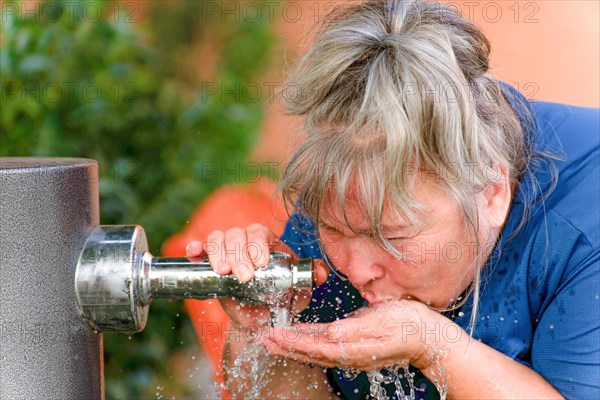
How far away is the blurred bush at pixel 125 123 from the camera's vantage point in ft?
7.82

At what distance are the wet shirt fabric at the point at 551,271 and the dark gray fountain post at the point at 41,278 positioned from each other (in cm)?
59

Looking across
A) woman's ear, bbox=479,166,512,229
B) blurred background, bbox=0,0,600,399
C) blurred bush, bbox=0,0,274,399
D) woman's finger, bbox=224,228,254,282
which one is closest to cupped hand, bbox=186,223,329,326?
woman's finger, bbox=224,228,254,282

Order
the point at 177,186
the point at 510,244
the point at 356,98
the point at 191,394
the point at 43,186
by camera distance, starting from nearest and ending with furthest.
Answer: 1. the point at 43,186
2. the point at 356,98
3. the point at 510,244
4. the point at 177,186
5. the point at 191,394

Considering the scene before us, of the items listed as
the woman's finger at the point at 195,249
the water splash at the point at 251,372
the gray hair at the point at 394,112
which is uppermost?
the gray hair at the point at 394,112

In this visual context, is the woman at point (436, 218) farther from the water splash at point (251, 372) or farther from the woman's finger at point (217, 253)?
the water splash at point (251, 372)

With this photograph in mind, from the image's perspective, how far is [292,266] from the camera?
1.22m

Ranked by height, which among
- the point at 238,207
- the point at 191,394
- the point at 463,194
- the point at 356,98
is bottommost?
the point at 191,394

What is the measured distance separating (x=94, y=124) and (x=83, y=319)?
4.85 ft

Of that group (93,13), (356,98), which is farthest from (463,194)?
(93,13)

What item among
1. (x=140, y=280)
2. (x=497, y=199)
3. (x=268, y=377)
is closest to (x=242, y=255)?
(x=140, y=280)

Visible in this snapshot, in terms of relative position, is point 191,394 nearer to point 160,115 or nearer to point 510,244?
point 160,115

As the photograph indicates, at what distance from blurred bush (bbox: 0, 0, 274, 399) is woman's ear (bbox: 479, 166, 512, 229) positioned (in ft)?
4.51

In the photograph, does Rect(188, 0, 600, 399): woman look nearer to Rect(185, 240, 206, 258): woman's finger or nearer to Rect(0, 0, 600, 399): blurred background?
Rect(185, 240, 206, 258): woman's finger

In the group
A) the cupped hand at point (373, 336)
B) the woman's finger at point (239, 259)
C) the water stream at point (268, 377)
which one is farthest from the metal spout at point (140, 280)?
the water stream at point (268, 377)
